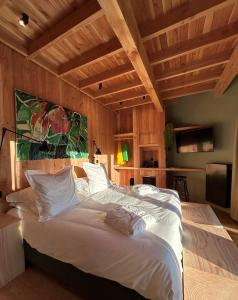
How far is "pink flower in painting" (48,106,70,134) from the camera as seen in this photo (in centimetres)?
258

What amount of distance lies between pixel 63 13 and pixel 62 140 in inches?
Result: 67.1

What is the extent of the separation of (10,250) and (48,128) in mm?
1592

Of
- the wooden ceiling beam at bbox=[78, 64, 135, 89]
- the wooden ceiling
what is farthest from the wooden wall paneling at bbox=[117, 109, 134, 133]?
the wooden ceiling beam at bbox=[78, 64, 135, 89]

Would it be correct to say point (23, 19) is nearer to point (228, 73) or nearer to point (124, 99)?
point (124, 99)

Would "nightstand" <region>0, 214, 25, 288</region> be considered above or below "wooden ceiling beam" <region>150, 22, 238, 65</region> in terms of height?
below

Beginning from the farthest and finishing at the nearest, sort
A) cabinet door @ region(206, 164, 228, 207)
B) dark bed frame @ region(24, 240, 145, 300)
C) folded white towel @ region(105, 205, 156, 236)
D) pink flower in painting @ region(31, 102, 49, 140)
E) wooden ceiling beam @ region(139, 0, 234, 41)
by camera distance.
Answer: cabinet door @ region(206, 164, 228, 207) < pink flower in painting @ region(31, 102, 49, 140) < wooden ceiling beam @ region(139, 0, 234, 41) < folded white towel @ region(105, 205, 156, 236) < dark bed frame @ region(24, 240, 145, 300)

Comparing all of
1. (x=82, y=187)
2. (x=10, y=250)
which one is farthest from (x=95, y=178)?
(x=10, y=250)

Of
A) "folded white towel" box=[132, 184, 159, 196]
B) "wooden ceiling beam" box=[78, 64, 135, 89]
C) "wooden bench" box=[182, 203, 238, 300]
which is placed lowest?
"wooden bench" box=[182, 203, 238, 300]

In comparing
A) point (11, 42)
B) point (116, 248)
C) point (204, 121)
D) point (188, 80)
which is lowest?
point (116, 248)

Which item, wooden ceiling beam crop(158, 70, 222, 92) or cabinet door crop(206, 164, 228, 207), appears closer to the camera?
wooden ceiling beam crop(158, 70, 222, 92)

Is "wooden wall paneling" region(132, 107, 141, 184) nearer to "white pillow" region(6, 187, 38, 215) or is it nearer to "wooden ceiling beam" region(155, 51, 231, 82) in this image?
"wooden ceiling beam" region(155, 51, 231, 82)

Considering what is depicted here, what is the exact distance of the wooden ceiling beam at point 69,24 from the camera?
60.4 inches

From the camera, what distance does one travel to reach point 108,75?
2.81m

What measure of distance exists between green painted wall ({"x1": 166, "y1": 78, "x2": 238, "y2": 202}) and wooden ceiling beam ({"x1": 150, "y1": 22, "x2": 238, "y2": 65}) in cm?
208
